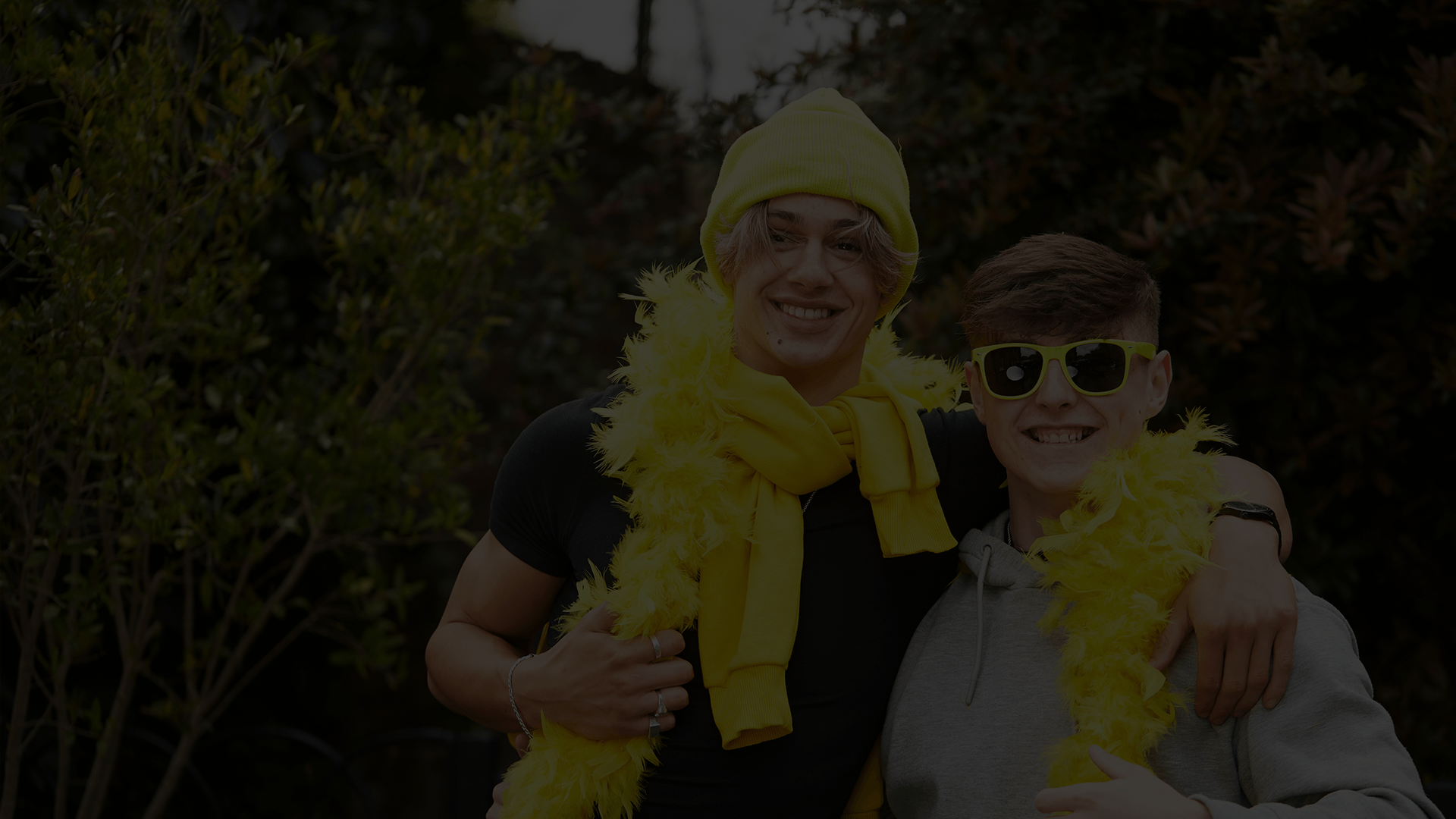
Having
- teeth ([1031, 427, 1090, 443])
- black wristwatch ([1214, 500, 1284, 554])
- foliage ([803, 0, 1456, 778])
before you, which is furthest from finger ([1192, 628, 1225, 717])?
foliage ([803, 0, 1456, 778])

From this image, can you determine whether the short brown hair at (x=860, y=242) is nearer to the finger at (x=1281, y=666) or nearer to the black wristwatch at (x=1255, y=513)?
the black wristwatch at (x=1255, y=513)

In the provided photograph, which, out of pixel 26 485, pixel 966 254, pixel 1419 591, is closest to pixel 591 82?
pixel 966 254

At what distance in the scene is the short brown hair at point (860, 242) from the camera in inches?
75.7

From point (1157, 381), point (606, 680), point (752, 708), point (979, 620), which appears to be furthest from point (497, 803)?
point (1157, 381)

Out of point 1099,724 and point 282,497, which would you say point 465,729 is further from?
point 1099,724

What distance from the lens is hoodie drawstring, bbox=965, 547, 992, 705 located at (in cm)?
167

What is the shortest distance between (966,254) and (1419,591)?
1.55m

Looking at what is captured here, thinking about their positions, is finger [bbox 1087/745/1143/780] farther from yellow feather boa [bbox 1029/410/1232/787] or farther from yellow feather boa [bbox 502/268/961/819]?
yellow feather boa [bbox 502/268/961/819]

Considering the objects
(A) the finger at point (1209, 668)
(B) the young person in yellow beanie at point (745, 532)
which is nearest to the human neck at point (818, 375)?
(B) the young person in yellow beanie at point (745, 532)

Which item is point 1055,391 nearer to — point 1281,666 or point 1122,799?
point 1281,666

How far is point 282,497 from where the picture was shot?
264cm

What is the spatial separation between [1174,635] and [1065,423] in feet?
1.21

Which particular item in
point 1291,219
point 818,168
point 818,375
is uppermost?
point 818,168

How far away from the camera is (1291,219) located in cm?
270
